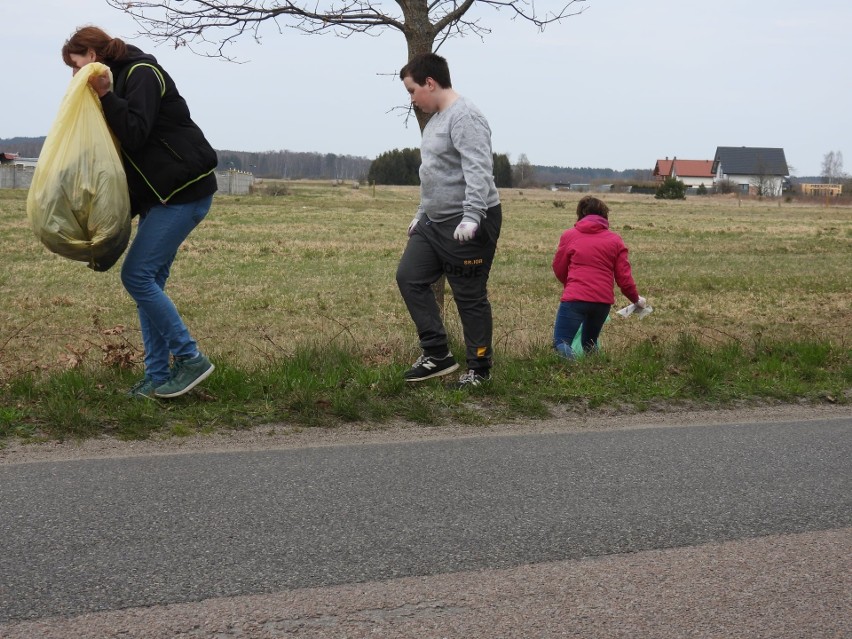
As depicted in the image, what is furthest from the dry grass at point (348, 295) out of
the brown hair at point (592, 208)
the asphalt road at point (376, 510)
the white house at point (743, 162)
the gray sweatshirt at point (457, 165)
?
the white house at point (743, 162)

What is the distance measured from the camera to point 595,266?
7.99 metres

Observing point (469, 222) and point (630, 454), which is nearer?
point (630, 454)

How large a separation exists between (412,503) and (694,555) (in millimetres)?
1138

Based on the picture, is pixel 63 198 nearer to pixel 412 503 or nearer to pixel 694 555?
pixel 412 503

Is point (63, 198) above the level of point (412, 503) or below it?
above

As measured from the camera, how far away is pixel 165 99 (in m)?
5.34

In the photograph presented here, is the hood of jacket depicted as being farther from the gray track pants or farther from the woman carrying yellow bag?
the woman carrying yellow bag

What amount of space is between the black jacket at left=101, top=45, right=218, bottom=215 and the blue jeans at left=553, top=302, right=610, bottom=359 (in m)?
3.46

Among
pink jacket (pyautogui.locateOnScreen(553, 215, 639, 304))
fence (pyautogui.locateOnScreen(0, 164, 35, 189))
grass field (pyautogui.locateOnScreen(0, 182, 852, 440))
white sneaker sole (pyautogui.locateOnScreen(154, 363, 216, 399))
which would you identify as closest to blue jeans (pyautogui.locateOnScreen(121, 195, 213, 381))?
white sneaker sole (pyautogui.locateOnScreen(154, 363, 216, 399))

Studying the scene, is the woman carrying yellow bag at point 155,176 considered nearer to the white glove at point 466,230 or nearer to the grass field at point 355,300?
the grass field at point 355,300

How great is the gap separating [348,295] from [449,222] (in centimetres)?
974

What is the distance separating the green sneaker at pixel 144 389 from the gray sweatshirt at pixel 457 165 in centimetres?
195

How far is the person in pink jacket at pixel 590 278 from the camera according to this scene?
26.1ft

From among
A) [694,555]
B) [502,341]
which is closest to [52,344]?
[502,341]
